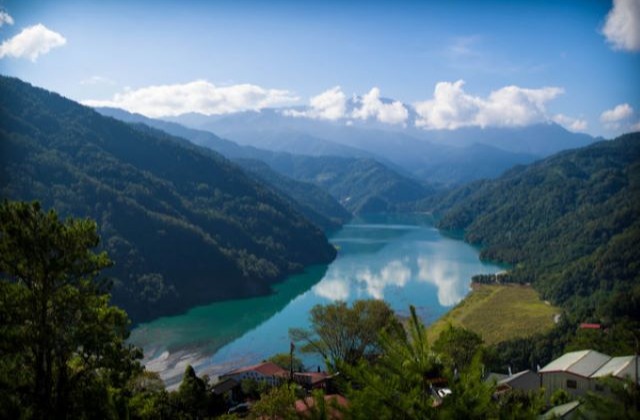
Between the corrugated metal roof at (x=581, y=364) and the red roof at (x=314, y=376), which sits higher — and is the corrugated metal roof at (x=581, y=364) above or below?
above

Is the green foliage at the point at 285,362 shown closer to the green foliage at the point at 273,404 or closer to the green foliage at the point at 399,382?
the green foliage at the point at 273,404

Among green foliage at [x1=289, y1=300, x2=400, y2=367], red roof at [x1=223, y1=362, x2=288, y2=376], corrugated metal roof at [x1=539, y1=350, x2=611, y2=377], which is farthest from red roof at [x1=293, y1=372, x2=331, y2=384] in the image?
corrugated metal roof at [x1=539, y1=350, x2=611, y2=377]

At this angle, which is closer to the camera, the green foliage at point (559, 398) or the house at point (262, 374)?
the green foliage at point (559, 398)

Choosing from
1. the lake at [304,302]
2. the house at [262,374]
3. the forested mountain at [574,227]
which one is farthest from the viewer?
the forested mountain at [574,227]

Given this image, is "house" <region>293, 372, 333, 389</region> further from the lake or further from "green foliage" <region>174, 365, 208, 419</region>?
the lake

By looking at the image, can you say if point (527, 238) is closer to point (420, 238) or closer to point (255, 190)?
point (420, 238)

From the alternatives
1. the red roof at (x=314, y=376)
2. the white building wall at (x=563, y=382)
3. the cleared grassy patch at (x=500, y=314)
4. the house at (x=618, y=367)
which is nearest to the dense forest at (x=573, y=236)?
the cleared grassy patch at (x=500, y=314)
